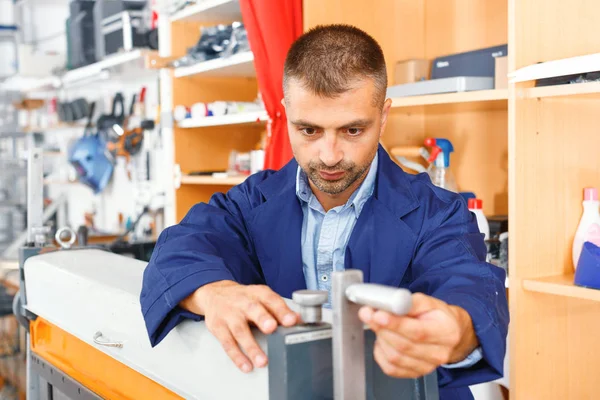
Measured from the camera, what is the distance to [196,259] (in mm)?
1095

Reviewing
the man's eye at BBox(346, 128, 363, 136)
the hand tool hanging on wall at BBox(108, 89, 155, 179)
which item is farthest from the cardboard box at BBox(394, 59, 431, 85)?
the hand tool hanging on wall at BBox(108, 89, 155, 179)

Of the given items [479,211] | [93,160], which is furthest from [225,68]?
[93,160]

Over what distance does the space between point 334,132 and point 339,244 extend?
0.86 feet

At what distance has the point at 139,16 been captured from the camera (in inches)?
145

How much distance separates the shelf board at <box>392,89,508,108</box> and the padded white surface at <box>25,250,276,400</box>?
102 cm

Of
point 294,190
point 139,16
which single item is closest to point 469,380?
point 294,190

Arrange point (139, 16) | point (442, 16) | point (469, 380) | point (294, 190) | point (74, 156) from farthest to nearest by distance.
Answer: point (74, 156)
point (139, 16)
point (442, 16)
point (294, 190)
point (469, 380)

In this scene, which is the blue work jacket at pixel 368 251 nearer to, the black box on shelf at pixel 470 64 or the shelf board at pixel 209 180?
the black box on shelf at pixel 470 64

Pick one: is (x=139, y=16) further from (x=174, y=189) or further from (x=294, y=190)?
(x=294, y=190)

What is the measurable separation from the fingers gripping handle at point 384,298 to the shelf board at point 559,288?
1.20 metres

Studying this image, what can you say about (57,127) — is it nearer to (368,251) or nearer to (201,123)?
(201,123)

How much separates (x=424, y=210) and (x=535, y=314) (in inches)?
31.2

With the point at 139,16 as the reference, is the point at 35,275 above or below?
below

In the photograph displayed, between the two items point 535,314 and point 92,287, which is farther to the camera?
point 535,314
